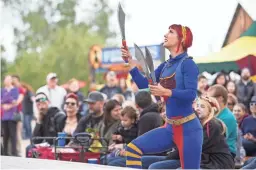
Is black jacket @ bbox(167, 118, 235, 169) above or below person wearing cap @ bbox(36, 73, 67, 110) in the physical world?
below

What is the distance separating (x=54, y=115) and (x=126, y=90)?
195 inches

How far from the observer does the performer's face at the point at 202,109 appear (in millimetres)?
8109

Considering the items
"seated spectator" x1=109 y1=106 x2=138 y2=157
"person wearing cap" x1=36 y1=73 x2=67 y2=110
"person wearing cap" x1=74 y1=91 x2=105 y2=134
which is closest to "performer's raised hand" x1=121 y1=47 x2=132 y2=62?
"seated spectator" x1=109 y1=106 x2=138 y2=157

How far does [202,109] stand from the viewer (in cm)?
814

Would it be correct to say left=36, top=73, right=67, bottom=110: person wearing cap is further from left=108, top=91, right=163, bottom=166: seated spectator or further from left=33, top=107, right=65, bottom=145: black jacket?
left=108, top=91, right=163, bottom=166: seated spectator

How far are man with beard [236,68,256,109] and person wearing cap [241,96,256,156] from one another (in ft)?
10.9

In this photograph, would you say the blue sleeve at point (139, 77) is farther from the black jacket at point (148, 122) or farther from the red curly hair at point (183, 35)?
the black jacket at point (148, 122)

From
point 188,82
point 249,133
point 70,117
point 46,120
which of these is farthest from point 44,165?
point 46,120

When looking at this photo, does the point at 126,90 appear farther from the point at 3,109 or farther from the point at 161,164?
the point at 161,164

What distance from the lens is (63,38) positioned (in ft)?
194

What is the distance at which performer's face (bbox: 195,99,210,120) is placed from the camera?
26.6 feet

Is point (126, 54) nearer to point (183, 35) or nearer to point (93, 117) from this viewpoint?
point (183, 35)

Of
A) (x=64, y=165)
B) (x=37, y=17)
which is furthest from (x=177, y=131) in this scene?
(x=37, y=17)

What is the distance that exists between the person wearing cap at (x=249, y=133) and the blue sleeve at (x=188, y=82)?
3642 mm
